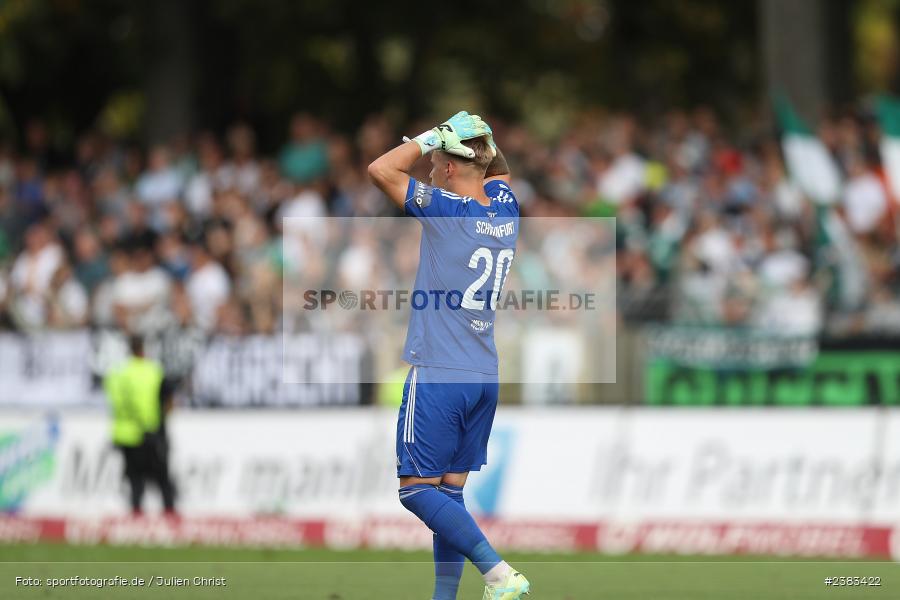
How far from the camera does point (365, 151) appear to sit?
19.7 metres

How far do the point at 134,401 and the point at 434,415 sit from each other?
8255 mm

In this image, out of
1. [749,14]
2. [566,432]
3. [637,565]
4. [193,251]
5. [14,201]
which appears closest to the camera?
[637,565]

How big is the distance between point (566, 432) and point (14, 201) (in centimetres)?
908

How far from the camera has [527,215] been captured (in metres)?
18.2

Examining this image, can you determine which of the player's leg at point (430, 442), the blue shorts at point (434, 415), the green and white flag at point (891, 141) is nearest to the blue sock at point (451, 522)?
the player's leg at point (430, 442)

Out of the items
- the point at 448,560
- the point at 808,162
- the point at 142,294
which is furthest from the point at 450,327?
the point at 142,294

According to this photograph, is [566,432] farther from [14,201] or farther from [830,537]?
[14,201]

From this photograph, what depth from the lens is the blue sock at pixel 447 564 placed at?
8.45 m

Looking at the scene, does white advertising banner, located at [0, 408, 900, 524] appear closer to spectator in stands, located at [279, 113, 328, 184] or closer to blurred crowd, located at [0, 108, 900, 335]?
blurred crowd, located at [0, 108, 900, 335]

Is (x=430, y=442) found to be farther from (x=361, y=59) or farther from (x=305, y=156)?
(x=361, y=59)

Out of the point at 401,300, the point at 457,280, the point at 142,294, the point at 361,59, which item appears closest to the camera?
the point at 457,280

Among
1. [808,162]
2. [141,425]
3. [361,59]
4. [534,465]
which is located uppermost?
[361,59]

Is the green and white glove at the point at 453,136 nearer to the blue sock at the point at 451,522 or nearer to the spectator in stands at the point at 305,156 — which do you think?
the blue sock at the point at 451,522

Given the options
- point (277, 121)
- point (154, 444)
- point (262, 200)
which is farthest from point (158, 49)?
point (154, 444)
